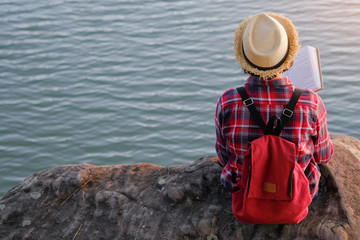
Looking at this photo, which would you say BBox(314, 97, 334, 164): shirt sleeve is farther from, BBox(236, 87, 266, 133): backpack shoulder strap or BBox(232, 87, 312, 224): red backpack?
BBox(236, 87, 266, 133): backpack shoulder strap

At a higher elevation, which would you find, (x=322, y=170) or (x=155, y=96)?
(x=322, y=170)

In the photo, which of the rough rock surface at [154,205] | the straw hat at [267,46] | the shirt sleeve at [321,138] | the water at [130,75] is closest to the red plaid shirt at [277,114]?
the shirt sleeve at [321,138]

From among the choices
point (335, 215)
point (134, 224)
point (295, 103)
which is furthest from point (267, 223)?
point (134, 224)

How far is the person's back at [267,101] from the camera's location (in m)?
3.52

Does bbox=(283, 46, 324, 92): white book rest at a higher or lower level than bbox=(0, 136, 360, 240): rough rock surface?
higher

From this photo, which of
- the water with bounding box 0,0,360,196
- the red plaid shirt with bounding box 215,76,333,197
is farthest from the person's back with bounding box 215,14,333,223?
the water with bounding box 0,0,360,196

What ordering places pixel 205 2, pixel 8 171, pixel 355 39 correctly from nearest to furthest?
pixel 8 171
pixel 355 39
pixel 205 2

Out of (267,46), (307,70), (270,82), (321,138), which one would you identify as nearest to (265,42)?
(267,46)

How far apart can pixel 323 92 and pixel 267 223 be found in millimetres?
5654

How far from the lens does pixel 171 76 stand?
395 inches

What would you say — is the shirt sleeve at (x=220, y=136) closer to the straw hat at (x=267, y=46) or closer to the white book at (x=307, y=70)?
the straw hat at (x=267, y=46)

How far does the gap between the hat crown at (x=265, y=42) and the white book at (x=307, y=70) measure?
594mm

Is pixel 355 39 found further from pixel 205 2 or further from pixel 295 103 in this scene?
pixel 295 103

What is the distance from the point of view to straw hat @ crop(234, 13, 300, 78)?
3490mm
